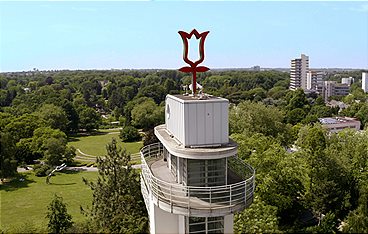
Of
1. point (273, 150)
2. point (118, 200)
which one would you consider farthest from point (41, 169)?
point (273, 150)

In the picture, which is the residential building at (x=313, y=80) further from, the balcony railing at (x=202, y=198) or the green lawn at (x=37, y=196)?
the balcony railing at (x=202, y=198)

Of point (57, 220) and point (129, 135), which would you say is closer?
point (57, 220)

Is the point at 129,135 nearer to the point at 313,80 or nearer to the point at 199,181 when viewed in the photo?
the point at 199,181

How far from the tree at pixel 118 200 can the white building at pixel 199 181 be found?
1.77m

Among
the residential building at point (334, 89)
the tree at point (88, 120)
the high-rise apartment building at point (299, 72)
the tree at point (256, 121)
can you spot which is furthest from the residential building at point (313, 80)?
the tree at point (256, 121)

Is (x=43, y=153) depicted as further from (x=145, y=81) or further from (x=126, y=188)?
(x=145, y=81)

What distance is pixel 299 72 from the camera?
13212 centimetres

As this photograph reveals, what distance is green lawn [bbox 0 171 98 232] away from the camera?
2838 centimetres

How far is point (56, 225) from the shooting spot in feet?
54.7

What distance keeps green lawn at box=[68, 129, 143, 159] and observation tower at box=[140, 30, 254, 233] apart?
39.0 meters

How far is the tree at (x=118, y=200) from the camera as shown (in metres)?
15.8

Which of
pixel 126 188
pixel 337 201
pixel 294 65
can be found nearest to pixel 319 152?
pixel 337 201

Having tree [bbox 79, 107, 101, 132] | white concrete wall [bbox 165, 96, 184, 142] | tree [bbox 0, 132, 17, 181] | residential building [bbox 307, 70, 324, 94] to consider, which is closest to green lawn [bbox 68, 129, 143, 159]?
tree [bbox 79, 107, 101, 132]

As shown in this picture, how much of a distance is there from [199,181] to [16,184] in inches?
1169
